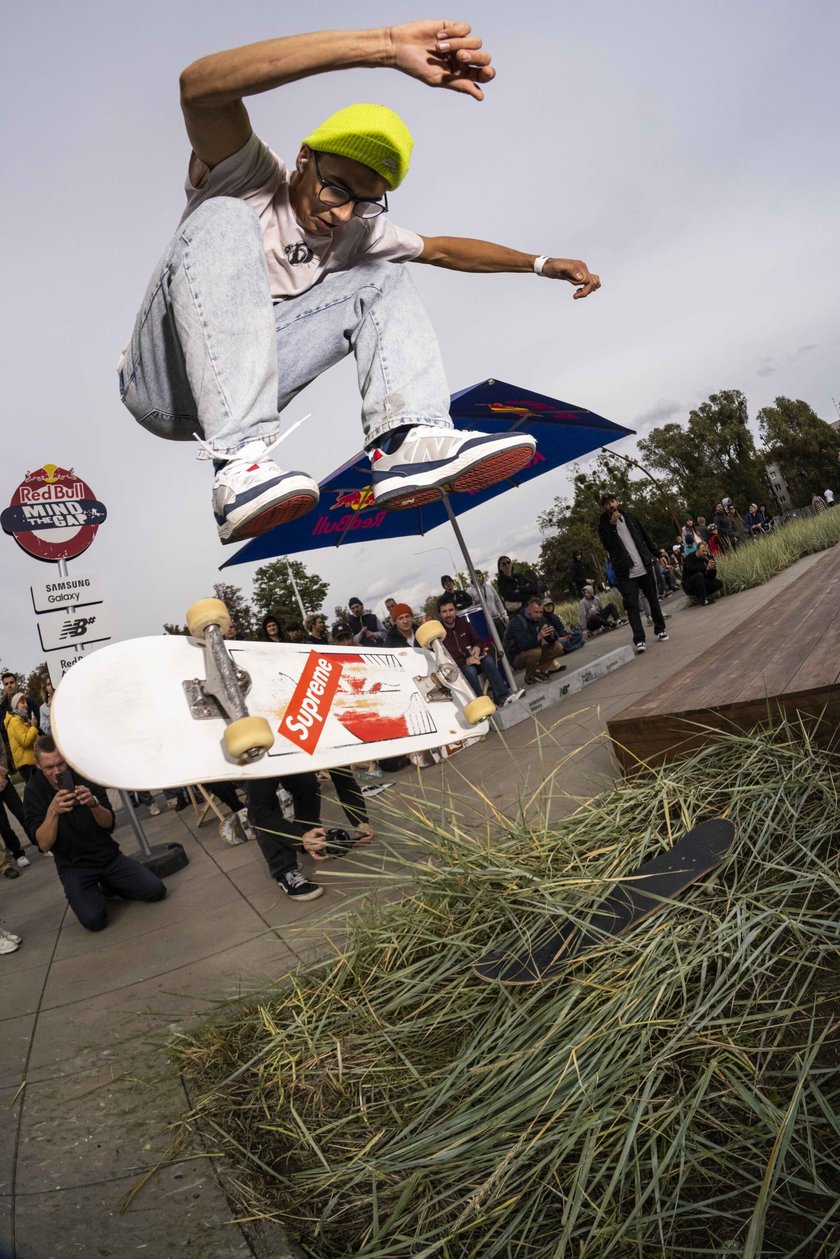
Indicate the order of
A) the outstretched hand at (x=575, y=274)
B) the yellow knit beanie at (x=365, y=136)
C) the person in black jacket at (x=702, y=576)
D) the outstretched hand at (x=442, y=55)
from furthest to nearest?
the person in black jacket at (x=702, y=576) → the outstretched hand at (x=575, y=274) → the yellow knit beanie at (x=365, y=136) → the outstretched hand at (x=442, y=55)

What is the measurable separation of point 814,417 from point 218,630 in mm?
64240

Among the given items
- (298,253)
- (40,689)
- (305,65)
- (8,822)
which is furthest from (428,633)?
(40,689)

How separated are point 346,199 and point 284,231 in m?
0.18

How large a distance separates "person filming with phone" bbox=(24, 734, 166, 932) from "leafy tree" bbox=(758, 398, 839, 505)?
57.2m

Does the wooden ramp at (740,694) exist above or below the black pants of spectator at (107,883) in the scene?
→ above

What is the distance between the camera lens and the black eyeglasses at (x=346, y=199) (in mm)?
1715

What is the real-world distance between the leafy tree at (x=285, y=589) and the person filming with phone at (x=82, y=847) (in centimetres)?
310

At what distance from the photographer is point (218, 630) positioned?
66.8 inches

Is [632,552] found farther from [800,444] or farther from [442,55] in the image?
[800,444]

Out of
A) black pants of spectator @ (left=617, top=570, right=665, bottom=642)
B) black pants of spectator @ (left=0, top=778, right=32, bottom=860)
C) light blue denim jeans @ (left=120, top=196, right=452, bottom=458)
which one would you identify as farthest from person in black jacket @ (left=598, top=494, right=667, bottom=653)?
black pants of spectator @ (left=0, top=778, right=32, bottom=860)

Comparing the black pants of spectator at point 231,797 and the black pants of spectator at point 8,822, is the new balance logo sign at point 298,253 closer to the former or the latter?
the black pants of spectator at point 231,797

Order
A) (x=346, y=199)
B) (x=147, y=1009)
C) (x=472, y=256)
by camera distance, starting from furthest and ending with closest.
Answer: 1. (x=147, y=1009)
2. (x=472, y=256)
3. (x=346, y=199)

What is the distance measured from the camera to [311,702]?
1926 mm

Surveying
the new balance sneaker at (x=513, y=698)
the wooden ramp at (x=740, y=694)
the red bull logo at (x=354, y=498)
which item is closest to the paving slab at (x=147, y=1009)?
the wooden ramp at (x=740, y=694)
